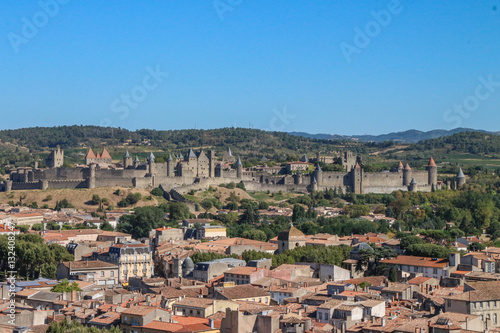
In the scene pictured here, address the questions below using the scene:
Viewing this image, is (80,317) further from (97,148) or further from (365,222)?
(97,148)

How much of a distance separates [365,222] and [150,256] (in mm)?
19893

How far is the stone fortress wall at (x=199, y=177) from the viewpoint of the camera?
7212cm

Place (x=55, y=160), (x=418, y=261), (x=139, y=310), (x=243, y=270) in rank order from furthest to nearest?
(x=55, y=160)
(x=418, y=261)
(x=243, y=270)
(x=139, y=310)

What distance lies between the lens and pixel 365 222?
2279 inches

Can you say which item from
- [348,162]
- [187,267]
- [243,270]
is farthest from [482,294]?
[348,162]

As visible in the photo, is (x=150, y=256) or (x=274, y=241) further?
(x=274, y=241)

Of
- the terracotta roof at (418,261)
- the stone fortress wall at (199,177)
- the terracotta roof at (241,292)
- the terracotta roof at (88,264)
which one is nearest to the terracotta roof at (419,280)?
Answer: the terracotta roof at (418,261)

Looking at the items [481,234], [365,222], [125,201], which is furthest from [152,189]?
[481,234]

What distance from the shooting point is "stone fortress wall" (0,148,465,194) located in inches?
2840

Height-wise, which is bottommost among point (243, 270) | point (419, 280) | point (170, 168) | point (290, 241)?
point (419, 280)

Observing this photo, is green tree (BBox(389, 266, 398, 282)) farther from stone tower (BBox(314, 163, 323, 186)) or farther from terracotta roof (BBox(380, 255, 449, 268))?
stone tower (BBox(314, 163, 323, 186))

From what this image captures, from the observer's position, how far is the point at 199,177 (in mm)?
75062

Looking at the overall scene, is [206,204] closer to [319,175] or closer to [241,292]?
[319,175]

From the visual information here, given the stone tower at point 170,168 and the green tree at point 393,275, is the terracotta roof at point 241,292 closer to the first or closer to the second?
the green tree at point 393,275
